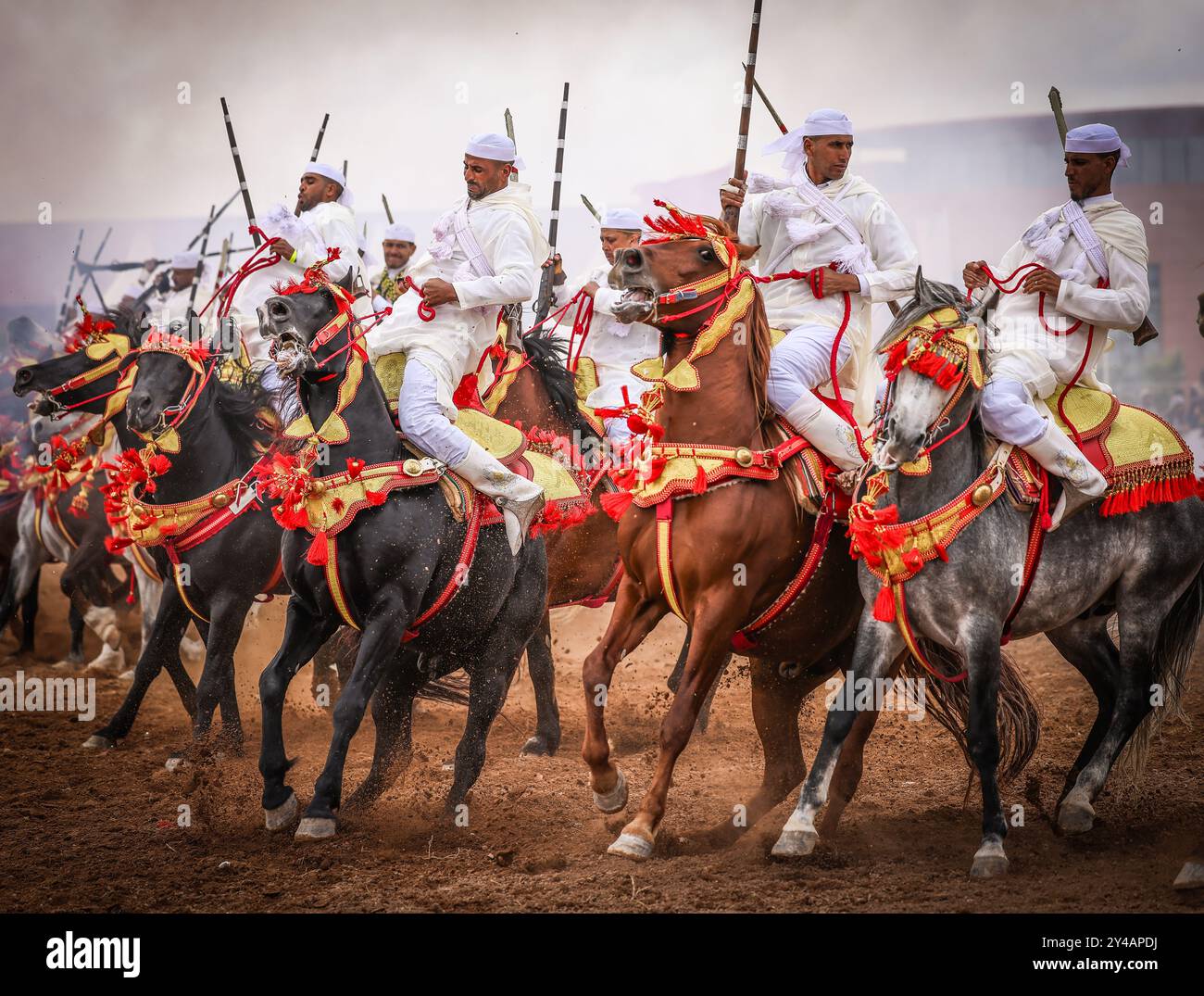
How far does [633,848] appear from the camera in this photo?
5.53 m

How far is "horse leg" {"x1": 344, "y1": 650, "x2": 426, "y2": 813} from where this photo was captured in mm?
6348

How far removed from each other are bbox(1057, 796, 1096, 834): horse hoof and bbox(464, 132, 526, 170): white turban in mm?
4122

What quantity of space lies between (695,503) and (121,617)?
7.59 metres

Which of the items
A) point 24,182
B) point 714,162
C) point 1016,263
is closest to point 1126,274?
point 1016,263

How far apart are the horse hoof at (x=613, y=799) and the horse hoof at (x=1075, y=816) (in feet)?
6.60

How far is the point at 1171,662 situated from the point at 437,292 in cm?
403

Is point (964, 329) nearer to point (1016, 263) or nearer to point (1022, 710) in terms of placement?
point (1016, 263)

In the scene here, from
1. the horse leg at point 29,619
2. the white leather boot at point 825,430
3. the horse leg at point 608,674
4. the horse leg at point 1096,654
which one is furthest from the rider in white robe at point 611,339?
the horse leg at point 29,619

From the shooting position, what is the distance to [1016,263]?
6465mm

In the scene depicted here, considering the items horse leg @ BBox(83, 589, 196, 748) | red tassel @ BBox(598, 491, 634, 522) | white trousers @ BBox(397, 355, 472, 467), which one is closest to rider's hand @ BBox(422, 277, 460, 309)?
white trousers @ BBox(397, 355, 472, 467)

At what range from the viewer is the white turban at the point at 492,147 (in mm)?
6648

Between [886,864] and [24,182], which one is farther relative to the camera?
[24,182]

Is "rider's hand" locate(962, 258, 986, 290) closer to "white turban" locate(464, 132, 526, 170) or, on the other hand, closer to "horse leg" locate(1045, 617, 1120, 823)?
"horse leg" locate(1045, 617, 1120, 823)

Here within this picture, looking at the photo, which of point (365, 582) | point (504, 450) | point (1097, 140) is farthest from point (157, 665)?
point (1097, 140)
